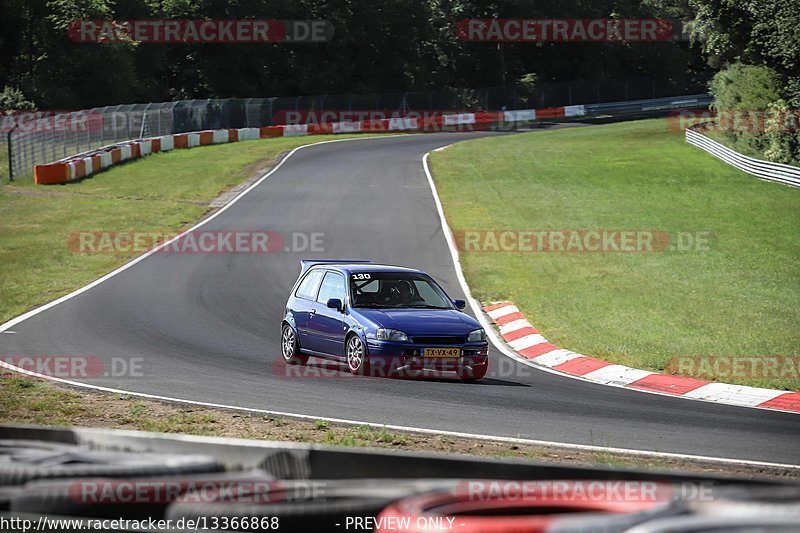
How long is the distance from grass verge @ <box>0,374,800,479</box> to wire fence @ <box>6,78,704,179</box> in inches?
1136

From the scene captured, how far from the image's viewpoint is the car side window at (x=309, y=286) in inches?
591

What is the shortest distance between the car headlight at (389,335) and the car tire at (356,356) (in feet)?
0.98

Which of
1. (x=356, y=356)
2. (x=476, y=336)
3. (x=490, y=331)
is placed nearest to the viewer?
(x=476, y=336)

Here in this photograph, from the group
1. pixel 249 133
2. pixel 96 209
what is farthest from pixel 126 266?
pixel 249 133

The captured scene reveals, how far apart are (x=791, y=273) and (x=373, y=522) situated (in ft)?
60.8

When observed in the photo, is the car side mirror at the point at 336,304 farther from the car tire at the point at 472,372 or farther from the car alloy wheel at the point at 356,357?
the car tire at the point at 472,372

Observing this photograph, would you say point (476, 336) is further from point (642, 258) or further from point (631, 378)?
point (642, 258)

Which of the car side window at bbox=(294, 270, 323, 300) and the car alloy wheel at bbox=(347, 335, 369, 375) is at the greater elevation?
the car side window at bbox=(294, 270, 323, 300)

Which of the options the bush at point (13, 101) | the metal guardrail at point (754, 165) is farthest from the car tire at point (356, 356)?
the bush at point (13, 101)

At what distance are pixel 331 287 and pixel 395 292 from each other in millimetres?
931

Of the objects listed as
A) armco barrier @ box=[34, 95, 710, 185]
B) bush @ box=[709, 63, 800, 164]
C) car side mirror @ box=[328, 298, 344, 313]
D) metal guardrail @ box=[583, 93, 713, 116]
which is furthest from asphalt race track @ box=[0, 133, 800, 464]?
metal guardrail @ box=[583, 93, 713, 116]

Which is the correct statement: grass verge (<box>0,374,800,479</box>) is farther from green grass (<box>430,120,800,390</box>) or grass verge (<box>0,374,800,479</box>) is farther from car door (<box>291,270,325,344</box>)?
green grass (<box>430,120,800,390</box>)

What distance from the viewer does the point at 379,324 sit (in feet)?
43.3

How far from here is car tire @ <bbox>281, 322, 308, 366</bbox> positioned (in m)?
14.5
